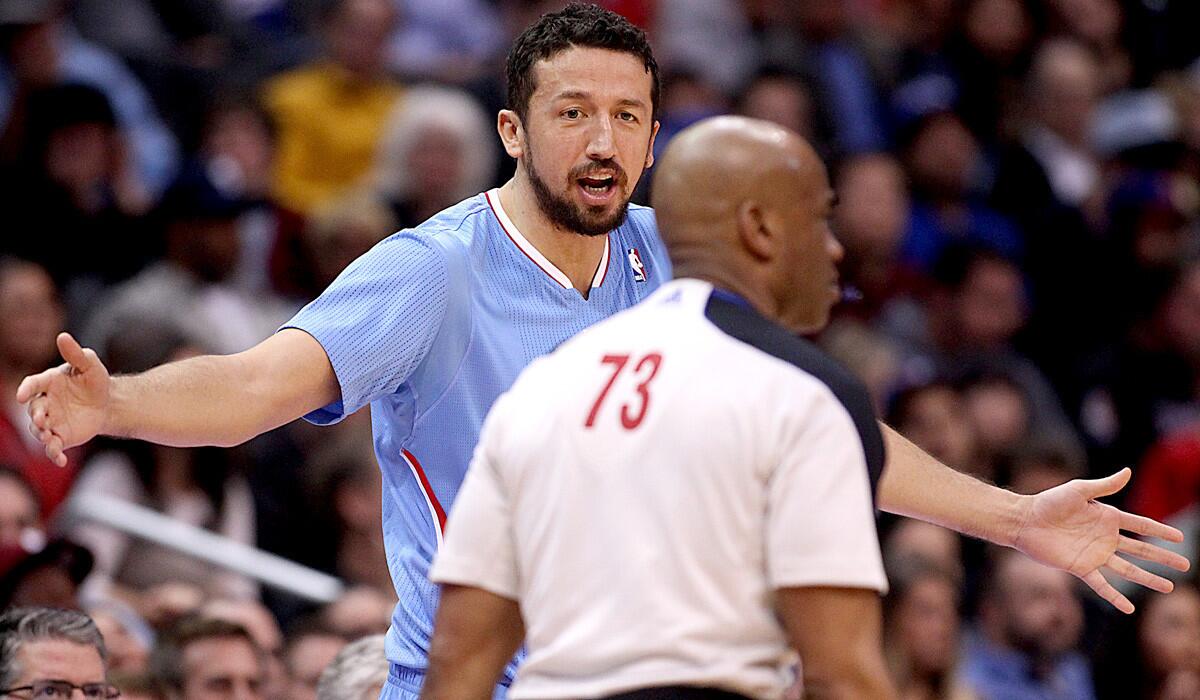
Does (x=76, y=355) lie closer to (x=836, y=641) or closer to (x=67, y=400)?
(x=67, y=400)

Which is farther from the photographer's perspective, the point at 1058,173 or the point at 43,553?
the point at 1058,173

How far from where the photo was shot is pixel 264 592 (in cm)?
788

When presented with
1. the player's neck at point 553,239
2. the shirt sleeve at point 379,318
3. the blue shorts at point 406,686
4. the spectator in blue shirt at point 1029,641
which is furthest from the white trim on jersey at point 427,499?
the spectator in blue shirt at point 1029,641

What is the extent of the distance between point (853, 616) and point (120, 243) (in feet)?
21.2

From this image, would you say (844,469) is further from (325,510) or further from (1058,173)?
(1058,173)

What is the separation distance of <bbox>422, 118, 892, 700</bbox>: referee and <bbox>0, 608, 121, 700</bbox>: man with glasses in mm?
2177

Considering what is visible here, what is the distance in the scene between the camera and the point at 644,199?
30.0 feet

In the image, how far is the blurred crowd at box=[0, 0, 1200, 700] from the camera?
7668mm

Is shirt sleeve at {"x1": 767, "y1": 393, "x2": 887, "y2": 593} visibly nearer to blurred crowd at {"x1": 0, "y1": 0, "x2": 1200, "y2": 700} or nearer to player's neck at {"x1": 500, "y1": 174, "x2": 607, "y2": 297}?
player's neck at {"x1": 500, "y1": 174, "x2": 607, "y2": 297}

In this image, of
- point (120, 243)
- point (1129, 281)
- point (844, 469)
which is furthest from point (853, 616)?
point (1129, 281)

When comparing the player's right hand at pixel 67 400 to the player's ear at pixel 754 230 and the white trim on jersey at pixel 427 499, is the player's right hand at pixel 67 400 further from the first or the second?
the player's ear at pixel 754 230

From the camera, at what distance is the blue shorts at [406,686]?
14.4 ft

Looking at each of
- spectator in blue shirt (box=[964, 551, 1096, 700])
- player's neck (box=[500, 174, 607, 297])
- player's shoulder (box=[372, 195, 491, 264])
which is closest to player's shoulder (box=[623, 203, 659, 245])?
player's neck (box=[500, 174, 607, 297])

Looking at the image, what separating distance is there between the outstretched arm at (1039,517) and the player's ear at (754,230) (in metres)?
1.31
